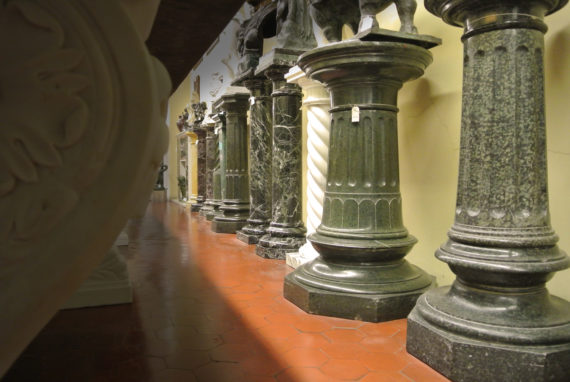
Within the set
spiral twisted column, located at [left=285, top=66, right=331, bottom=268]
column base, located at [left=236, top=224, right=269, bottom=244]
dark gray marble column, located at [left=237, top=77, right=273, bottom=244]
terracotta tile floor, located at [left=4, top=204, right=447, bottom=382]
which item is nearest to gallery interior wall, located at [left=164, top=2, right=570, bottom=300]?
spiral twisted column, located at [left=285, top=66, right=331, bottom=268]

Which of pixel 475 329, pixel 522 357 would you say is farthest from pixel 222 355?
pixel 522 357

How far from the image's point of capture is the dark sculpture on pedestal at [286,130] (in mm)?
A: 4621

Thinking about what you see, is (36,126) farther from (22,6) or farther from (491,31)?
(491,31)

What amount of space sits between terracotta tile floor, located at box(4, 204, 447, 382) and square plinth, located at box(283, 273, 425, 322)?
60 millimetres

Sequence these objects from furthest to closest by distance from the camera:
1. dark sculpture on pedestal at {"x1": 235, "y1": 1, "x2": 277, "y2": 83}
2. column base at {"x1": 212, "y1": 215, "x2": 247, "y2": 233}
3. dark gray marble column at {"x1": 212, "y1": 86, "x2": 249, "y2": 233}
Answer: dark gray marble column at {"x1": 212, "y1": 86, "x2": 249, "y2": 233} → column base at {"x1": 212, "y1": 215, "x2": 247, "y2": 233} → dark sculpture on pedestal at {"x1": 235, "y1": 1, "x2": 277, "y2": 83}

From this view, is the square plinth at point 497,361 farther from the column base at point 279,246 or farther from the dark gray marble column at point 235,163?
the dark gray marble column at point 235,163

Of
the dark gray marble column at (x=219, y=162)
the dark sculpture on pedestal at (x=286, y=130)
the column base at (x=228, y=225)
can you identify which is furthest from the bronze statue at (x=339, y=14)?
the dark gray marble column at (x=219, y=162)

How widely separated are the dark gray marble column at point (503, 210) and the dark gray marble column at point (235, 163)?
5.00m

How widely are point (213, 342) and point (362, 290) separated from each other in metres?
0.97

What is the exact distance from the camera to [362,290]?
109 inches

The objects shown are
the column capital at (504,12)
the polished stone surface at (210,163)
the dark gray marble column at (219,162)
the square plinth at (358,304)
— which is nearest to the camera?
the column capital at (504,12)

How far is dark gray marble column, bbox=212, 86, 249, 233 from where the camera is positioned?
686 cm

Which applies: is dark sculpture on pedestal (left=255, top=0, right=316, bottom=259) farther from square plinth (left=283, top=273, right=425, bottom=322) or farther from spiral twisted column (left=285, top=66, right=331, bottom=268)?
square plinth (left=283, top=273, right=425, bottom=322)

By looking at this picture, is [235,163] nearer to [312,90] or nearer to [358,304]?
[312,90]
